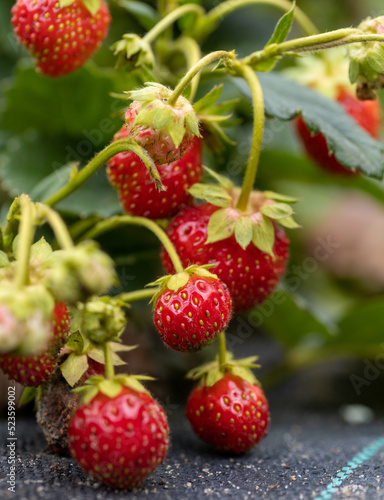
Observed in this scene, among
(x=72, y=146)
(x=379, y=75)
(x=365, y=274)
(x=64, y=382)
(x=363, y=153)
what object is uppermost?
(x=379, y=75)

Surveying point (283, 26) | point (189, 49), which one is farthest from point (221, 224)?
point (189, 49)

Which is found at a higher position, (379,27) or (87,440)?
(379,27)

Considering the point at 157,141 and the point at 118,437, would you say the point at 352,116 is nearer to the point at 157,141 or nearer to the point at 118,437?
the point at 157,141

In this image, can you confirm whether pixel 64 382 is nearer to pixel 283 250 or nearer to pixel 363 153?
pixel 283 250

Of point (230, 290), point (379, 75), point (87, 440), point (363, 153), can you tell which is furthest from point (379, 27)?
point (87, 440)

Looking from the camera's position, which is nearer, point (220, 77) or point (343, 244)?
point (220, 77)

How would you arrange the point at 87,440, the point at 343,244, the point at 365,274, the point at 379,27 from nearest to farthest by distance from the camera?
1. the point at 87,440
2. the point at 379,27
3. the point at 365,274
4. the point at 343,244
